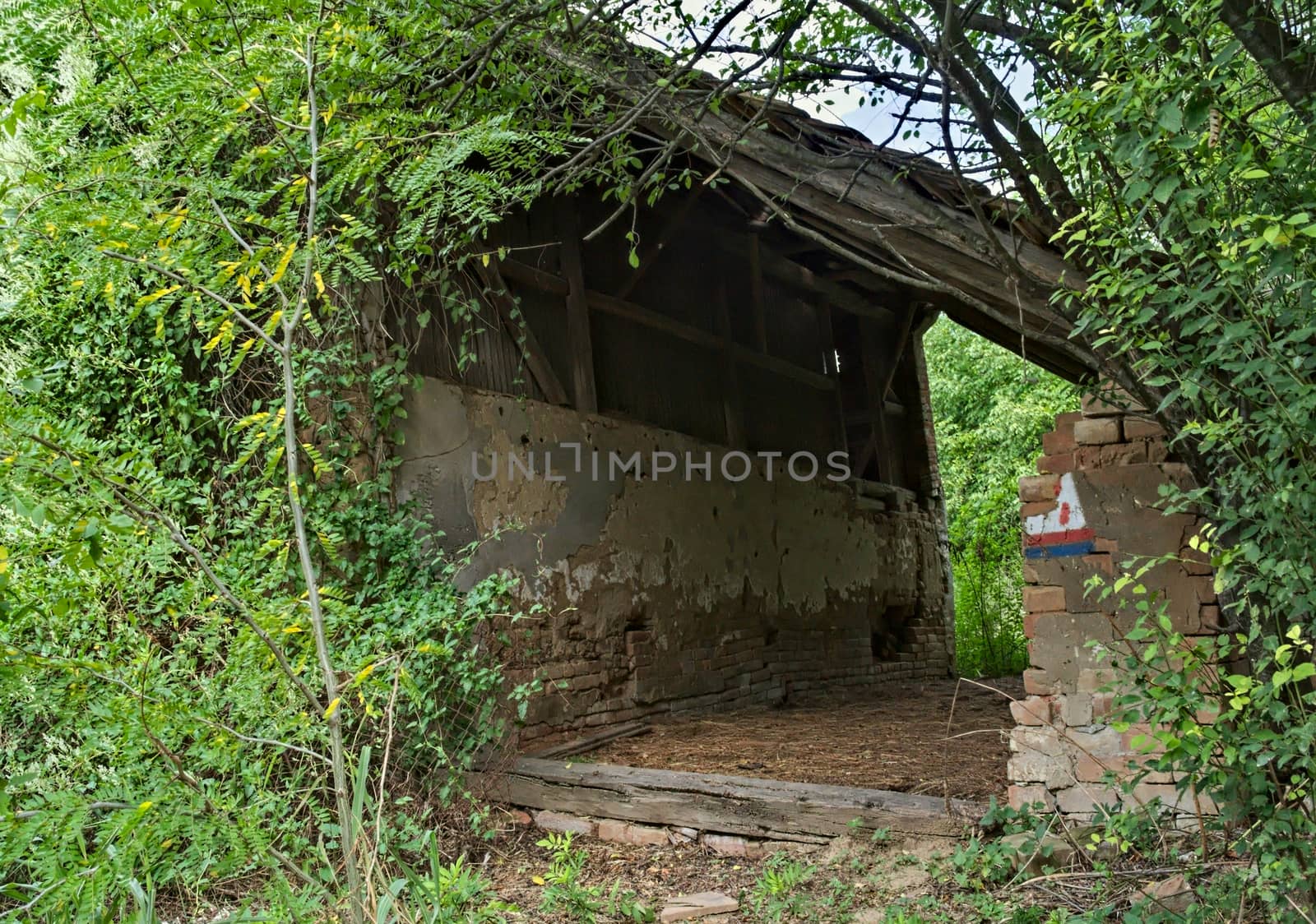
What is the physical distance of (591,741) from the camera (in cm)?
592

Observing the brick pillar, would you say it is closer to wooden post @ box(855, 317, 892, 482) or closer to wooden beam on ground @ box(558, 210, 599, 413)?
wooden beam on ground @ box(558, 210, 599, 413)

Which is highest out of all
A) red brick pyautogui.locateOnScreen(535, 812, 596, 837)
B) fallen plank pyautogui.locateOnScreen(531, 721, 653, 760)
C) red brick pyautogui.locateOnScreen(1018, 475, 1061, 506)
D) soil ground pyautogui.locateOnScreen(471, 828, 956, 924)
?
red brick pyautogui.locateOnScreen(1018, 475, 1061, 506)

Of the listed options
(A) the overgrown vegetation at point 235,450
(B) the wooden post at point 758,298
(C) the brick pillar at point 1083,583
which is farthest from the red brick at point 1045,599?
(B) the wooden post at point 758,298

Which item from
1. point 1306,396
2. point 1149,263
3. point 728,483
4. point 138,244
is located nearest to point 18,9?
point 138,244

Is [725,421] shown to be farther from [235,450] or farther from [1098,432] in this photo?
[1098,432]

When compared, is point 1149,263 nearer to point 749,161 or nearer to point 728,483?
point 749,161

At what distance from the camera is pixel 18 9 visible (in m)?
3.71

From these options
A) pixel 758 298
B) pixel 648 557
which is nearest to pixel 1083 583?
pixel 648 557

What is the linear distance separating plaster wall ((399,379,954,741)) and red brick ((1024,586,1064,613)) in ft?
8.68

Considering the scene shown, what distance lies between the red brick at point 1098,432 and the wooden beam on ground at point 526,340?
10.6ft

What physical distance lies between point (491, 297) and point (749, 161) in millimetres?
2087

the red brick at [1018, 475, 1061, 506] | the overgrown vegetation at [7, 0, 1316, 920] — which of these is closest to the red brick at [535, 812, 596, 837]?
the overgrown vegetation at [7, 0, 1316, 920]

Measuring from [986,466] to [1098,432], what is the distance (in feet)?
45.2

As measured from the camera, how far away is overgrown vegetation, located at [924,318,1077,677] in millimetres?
13484
